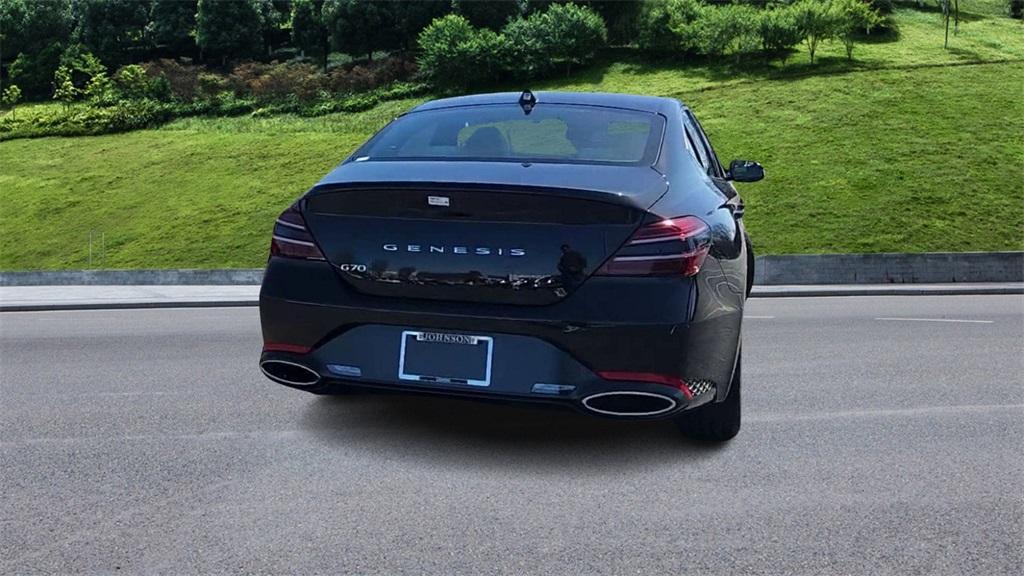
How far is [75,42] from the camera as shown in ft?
236

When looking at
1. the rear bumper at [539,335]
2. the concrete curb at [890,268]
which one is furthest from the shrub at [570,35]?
the rear bumper at [539,335]

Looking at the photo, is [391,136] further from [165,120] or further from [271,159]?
[165,120]

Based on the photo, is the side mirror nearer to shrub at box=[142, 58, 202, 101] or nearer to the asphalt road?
the asphalt road

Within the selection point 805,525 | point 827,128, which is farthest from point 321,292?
point 827,128

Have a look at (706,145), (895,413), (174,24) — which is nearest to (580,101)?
(706,145)

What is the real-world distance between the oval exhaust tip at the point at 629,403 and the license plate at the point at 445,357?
0.48m

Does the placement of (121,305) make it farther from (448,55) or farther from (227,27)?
(227,27)

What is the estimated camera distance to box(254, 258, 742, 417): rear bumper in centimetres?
395

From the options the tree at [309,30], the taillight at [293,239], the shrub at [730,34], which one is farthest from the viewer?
the tree at [309,30]

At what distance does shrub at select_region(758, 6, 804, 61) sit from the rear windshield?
1974 inches

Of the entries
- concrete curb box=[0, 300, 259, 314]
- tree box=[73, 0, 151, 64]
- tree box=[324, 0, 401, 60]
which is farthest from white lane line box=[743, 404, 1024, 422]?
tree box=[73, 0, 151, 64]

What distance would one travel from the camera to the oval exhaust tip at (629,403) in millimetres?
4035

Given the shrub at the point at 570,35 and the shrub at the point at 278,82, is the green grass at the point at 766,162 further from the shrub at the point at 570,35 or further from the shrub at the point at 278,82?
the shrub at the point at 278,82

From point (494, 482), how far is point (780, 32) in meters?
51.8
